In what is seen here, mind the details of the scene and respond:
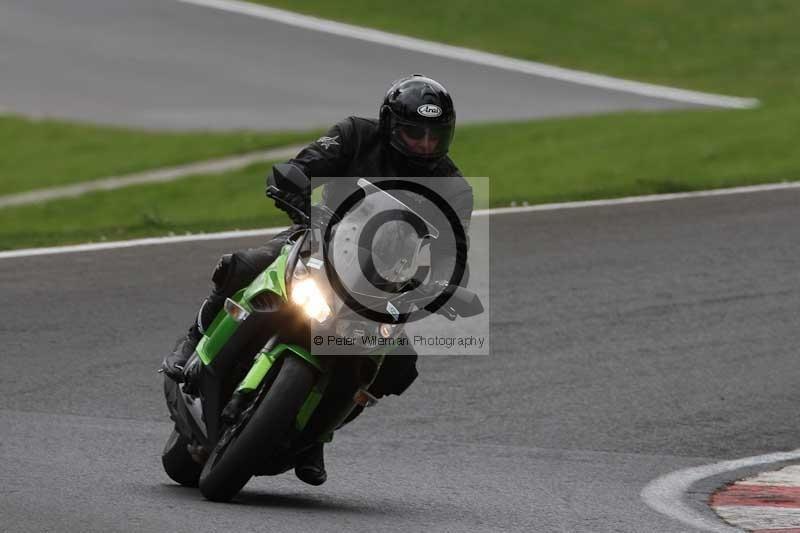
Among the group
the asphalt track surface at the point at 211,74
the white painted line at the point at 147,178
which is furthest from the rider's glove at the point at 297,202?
the asphalt track surface at the point at 211,74

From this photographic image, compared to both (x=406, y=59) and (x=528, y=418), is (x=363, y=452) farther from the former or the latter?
(x=406, y=59)

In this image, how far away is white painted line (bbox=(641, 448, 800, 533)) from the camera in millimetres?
6477

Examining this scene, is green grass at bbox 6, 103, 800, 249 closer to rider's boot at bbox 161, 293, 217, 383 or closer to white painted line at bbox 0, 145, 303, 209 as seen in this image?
white painted line at bbox 0, 145, 303, 209

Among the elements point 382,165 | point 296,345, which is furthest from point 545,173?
point 296,345

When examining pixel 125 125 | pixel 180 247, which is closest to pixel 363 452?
pixel 180 247

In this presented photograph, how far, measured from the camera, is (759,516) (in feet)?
21.6

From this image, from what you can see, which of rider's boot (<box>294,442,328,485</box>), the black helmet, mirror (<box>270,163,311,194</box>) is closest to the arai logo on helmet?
the black helmet

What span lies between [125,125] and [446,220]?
14630 millimetres

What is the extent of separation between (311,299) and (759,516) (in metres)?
2.23

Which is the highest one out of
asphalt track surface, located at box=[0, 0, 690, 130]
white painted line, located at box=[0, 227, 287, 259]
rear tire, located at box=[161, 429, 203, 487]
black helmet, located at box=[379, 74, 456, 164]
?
asphalt track surface, located at box=[0, 0, 690, 130]

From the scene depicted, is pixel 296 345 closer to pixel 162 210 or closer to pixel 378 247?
pixel 378 247

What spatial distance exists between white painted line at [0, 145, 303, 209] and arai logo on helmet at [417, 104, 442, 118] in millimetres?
11274

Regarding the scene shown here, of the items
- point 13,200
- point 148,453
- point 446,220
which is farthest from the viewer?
point 13,200

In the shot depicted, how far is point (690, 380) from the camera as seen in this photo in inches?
379
